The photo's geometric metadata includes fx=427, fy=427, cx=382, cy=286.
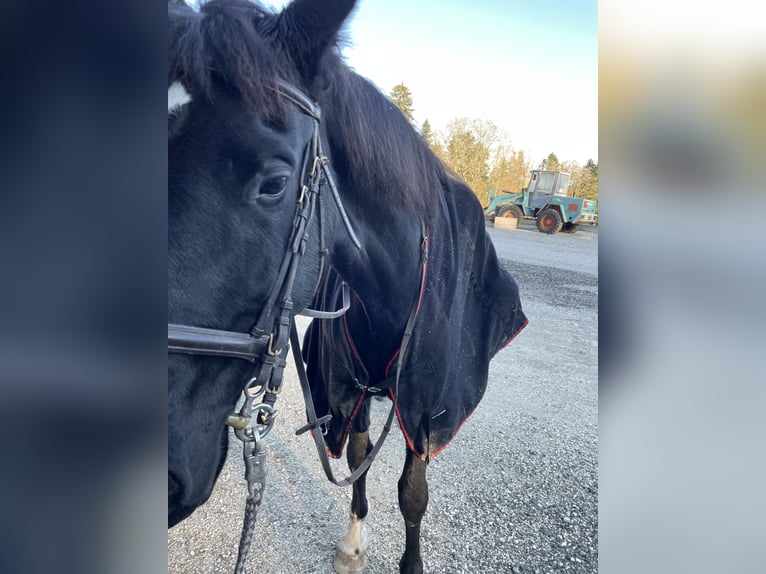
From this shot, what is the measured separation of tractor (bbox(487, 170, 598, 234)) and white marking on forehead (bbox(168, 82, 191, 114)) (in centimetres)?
1669

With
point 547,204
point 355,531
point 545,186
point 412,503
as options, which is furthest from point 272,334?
point 545,186

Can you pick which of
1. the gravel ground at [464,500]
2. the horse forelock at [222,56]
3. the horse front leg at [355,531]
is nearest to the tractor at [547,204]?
the gravel ground at [464,500]

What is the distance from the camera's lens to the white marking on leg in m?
2.10

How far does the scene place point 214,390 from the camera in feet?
3.09

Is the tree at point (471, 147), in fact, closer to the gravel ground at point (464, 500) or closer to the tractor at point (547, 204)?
the tractor at point (547, 204)

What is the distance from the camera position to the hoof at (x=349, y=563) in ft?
6.79

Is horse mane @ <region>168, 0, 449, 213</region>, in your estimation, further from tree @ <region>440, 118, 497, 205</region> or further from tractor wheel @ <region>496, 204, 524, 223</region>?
tree @ <region>440, 118, 497, 205</region>

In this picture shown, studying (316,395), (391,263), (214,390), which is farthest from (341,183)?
(316,395)

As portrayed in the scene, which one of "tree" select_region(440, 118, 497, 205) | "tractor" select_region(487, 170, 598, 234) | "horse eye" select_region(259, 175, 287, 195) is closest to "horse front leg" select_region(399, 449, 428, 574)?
"horse eye" select_region(259, 175, 287, 195)

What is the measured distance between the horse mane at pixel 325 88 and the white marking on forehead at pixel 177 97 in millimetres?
13
